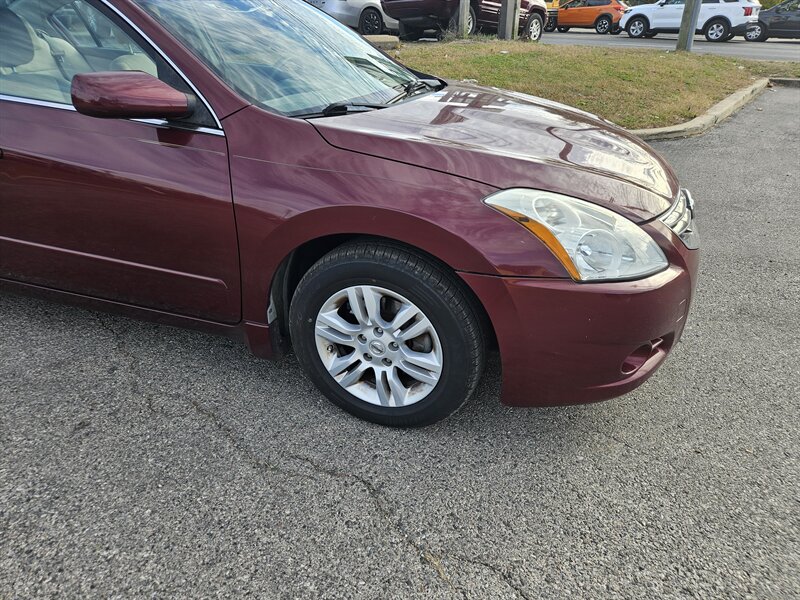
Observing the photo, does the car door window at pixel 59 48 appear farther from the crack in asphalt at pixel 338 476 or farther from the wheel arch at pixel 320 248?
the crack in asphalt at pixel 338 476

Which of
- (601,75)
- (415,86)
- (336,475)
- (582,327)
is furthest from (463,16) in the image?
(336,475)

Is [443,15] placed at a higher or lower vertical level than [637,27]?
higher

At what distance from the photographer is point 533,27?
14.9 m

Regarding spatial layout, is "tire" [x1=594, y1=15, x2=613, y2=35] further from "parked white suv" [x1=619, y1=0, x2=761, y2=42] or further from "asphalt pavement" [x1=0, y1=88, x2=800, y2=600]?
"asphalt pavement" [x1=0, y1=88, x2=800, y2=600]

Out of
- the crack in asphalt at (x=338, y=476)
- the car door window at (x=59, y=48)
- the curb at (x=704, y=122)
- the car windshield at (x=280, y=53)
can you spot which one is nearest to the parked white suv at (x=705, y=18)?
the curb at (x=704, y=122)

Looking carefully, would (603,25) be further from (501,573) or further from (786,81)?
(501,573)

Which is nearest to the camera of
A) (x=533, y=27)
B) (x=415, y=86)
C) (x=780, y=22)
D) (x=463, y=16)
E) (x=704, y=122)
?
(x=415, y=86)

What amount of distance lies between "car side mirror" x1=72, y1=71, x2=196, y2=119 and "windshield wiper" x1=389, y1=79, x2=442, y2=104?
98 cm

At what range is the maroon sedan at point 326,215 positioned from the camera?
6.56 feet

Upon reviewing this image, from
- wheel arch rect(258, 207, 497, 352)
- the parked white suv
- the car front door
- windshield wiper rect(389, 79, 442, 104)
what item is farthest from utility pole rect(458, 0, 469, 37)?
the parked white suv

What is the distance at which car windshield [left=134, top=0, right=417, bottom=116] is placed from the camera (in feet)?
7.72

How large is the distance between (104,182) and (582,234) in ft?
5.81

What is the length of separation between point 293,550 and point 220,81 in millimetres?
1650

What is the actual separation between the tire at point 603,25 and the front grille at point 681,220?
24.5 metres
